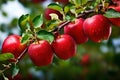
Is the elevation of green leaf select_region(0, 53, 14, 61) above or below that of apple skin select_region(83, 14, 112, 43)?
below

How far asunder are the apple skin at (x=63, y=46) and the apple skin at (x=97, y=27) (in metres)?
0.09

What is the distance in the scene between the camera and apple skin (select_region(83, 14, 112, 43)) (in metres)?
1.73

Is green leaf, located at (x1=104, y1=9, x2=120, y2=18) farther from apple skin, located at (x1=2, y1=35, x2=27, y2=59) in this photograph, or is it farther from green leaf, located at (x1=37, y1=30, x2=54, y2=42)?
apple skin, located at (x1=2, y1=35, x2=27, y2=59)

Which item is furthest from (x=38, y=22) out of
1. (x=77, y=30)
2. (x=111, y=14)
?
(x=111, y=14)

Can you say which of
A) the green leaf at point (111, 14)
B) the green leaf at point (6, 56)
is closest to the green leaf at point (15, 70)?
the green leaf at point (6, 56)

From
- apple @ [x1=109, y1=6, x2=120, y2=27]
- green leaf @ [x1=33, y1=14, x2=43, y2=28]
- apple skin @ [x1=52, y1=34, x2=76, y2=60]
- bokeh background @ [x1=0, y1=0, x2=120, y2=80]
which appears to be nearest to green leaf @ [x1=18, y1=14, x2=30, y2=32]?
green leaf @ [x1=33, y1=14, x2=43, y2=28]

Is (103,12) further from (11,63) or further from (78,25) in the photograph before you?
(11,63)

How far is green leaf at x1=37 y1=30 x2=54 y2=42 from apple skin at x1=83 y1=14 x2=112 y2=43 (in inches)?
6.8

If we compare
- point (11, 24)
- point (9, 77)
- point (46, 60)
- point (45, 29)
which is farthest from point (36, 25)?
point (11, 24)

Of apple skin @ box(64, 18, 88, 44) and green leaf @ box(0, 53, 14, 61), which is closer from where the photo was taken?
green leaf @ box(0, 53, 14, 61)

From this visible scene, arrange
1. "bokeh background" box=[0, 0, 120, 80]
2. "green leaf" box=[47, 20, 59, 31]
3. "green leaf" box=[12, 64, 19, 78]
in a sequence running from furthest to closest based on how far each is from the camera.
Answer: "bokeh background" box=[0, 0, 120, 80] → "green leaf" box=[47, 20, 59, 31] → "green leaf" box=[12, 64, 19, 78]

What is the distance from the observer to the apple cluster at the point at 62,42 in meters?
1.73

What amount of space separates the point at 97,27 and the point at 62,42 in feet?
0.53

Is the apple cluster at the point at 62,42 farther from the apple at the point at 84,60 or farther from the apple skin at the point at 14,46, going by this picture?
the apple at the point at 84,60
